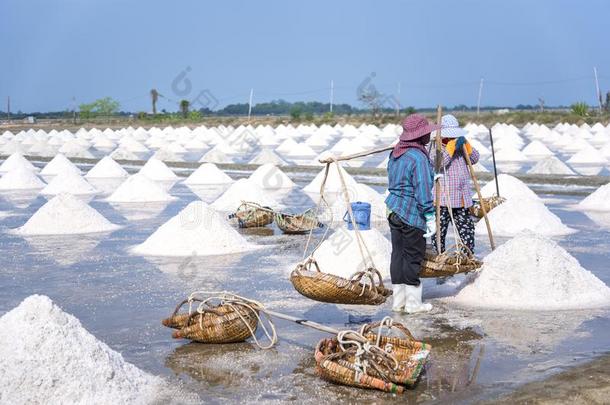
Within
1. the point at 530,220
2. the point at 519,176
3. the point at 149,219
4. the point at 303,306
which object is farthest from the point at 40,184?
the point at 303,306

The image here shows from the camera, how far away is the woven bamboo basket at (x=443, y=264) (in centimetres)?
465

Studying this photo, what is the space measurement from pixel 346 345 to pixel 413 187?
1074mm

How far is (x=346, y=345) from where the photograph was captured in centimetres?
372

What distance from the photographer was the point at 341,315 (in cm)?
479

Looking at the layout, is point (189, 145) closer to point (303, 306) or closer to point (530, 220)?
point (530, 220)

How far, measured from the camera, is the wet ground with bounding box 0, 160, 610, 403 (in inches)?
141

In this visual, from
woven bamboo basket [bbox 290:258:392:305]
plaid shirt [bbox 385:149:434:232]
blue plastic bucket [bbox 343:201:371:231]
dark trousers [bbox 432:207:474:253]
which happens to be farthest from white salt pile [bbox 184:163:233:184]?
woven bamboo basket [bbox 290:258:392:305]

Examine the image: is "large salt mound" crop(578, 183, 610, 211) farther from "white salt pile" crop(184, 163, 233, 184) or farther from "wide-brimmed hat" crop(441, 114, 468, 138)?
"white salt pile" crop(184, 163, 233, 184)

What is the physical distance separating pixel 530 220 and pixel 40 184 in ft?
27.0

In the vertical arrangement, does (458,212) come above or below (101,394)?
above

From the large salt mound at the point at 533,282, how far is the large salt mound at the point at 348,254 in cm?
94

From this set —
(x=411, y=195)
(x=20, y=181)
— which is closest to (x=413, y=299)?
(x=411, y=195)

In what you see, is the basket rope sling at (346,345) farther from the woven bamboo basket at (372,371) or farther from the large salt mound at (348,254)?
the large salt mound at (348,254)

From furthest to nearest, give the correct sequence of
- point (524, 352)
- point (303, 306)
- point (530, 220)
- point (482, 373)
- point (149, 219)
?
1. point (149, 219)
2. point (530, 220)
3. point (303, 306)
4. point (524, 352)
5. point (482, 373)
